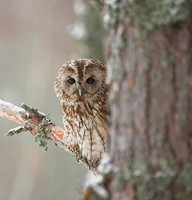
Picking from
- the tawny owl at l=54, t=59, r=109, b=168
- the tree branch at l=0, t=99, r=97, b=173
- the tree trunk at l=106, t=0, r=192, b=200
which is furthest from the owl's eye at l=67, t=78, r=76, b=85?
the tree trunk at l=106, t=0, r=192, b=200

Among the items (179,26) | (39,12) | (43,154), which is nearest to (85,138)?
(179,26)

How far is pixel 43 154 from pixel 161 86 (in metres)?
5.06

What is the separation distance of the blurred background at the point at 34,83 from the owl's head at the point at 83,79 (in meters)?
2.93

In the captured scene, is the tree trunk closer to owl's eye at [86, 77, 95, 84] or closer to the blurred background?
owl's eye at [86, 77, 95, 84]

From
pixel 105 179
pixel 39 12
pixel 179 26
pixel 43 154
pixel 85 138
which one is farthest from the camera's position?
pixel 39 12

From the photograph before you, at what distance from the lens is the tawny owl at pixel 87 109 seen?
2875mm

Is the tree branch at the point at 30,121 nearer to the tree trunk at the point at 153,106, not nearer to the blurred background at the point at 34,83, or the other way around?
the tree trunk at the point at 153,106

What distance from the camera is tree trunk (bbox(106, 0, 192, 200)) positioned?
167 cm

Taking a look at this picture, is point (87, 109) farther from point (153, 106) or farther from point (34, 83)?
point (34, 83)

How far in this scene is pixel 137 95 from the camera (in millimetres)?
1724

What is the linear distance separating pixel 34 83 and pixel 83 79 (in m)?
3.08

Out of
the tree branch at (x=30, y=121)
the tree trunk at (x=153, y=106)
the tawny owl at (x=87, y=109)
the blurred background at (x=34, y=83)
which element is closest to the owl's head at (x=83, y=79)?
the tawny owl at (x=87, y=109)

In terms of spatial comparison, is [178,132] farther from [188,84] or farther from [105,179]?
[105,179]

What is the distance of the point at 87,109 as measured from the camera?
2.93 meters
